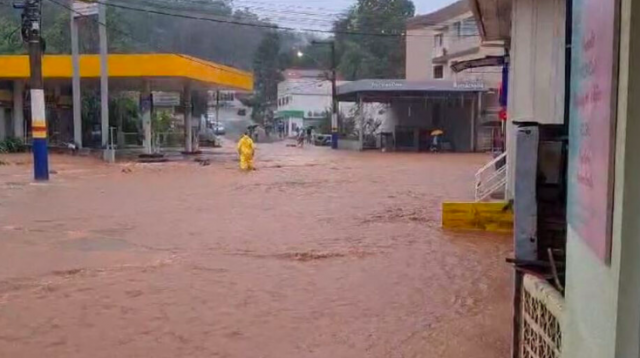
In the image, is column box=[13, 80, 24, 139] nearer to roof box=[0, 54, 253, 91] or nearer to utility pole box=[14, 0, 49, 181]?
roof box=[0, 54, 253, 91]

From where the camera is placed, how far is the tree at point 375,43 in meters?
70.5

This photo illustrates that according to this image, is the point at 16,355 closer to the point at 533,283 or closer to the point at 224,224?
the point at 533,283

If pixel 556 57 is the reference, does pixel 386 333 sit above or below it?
below

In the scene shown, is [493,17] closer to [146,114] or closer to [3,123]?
[146,114]

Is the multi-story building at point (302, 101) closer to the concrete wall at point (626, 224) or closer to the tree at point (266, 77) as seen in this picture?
the tree at point (266, 77)

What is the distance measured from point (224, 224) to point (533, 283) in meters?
9.65

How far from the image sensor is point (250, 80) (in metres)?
40.2

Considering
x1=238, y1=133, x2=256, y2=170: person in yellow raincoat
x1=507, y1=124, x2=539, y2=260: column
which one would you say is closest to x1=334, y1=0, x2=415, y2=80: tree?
x1=238, y1=133, x2=256, y2=170: person in yellow raincoat

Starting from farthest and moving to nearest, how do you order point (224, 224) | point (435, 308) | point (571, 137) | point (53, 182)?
point (53, 182), point (224, 224), point (435, 308), point (571, 137)

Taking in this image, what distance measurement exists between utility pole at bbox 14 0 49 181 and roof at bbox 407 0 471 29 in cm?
3344

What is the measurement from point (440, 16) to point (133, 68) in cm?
2777

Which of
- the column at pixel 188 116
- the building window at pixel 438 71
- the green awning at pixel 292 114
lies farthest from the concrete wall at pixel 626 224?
the green awning at pixel 292 114

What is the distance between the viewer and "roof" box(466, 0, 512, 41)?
13.3 meters

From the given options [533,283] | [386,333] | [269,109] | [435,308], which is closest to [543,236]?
[533,283]
